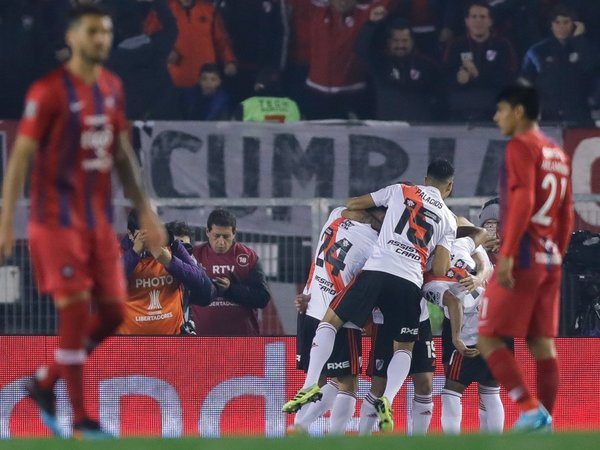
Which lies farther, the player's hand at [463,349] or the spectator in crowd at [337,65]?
the spectator in crowd at [337,65]

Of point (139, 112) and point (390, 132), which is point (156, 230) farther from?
point (139, 112)

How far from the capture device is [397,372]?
1117cm

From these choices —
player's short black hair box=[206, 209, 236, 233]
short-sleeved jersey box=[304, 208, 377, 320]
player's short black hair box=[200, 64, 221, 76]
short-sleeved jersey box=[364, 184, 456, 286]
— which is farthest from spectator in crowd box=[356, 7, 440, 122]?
short-sleeved jersey box=[364, 184, 456, 286]

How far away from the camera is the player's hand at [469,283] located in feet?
36.4

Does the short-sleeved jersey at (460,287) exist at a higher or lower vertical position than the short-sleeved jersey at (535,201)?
lower

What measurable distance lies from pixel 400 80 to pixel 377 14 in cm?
75

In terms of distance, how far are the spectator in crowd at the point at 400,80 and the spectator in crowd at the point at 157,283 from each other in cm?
396

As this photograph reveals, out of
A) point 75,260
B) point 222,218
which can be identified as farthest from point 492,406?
point 75,260

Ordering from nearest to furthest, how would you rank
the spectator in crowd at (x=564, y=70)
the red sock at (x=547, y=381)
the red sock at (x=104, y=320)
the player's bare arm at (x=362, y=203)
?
1. the red sock at (x=104, y=320)
2. the red sock at (x=547, y=381)
3. the player's bare arm at (x=362, y=203)
4. the spectator in crowd at (x=564, y=70)

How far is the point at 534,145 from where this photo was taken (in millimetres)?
8211

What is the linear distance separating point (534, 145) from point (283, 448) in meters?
2.45

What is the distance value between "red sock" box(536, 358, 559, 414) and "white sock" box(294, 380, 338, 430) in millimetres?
2932

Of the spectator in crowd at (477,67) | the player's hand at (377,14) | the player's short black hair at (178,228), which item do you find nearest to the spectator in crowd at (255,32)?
the player's hand at (377,14)

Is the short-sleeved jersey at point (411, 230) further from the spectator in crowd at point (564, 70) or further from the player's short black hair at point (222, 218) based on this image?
the spectator in crowd at point (564, 70)
